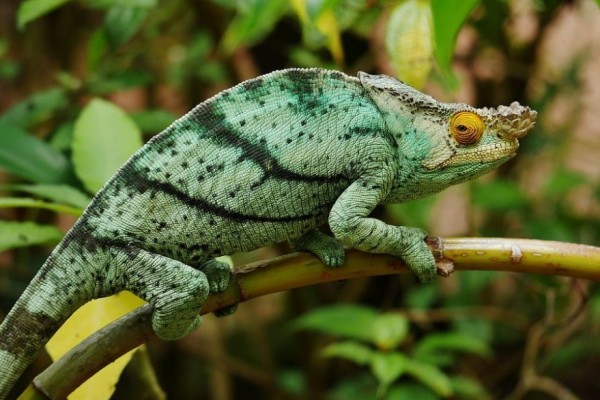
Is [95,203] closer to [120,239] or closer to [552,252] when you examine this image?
[120,239]

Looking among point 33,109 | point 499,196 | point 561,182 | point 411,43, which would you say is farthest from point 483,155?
point 561,182

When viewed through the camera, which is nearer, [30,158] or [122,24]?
[30,158]

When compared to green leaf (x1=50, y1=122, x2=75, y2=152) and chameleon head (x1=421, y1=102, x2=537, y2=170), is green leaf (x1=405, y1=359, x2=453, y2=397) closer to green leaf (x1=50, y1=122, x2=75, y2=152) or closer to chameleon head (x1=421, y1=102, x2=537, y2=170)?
chameleon head (x1=421, y1=102, x2=537, y2=170)

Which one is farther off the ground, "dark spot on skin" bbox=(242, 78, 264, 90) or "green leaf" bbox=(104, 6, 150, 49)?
"green leaf" bbox=(104, 6, 150, 49)

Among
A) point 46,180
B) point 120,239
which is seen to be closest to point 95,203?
point 120,239

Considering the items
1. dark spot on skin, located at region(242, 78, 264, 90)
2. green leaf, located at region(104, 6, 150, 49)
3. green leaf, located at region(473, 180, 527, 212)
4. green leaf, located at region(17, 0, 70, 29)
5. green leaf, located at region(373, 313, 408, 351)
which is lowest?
green leaf, located at region(373, 313, 408, 351)

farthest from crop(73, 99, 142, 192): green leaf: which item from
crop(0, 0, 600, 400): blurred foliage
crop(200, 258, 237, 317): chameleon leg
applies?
crop(200, 258, 237, 317): chameleon leg

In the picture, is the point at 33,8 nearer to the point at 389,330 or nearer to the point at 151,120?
the point at 151,120
